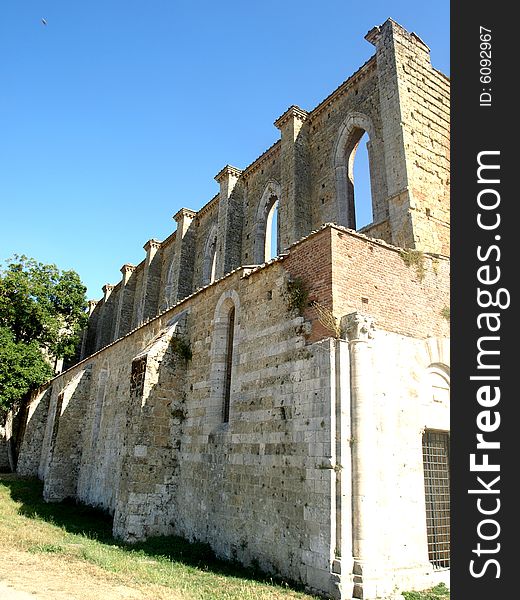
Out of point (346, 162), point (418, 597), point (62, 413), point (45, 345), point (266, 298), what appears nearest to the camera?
point (418, 597)

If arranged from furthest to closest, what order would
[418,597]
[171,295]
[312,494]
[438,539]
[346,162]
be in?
[171,295], [346,162], [438,539], [312,494], [418,597]

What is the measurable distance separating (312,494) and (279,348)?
2515mm

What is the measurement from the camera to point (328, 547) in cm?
631

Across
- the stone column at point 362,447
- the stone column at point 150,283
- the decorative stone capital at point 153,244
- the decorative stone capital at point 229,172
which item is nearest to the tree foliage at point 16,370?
the stone column at point 150,283

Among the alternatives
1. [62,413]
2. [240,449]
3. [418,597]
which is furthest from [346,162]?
[62,413]

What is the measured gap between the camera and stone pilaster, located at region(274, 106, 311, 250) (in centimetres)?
1516

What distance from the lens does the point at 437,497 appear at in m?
7.68

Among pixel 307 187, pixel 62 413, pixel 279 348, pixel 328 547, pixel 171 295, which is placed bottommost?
pixel 328 547

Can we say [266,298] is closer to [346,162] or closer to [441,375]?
[441,375]

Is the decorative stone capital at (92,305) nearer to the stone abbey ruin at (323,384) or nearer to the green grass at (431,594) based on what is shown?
the stone abbey ruin at (323,384)

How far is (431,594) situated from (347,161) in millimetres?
12102

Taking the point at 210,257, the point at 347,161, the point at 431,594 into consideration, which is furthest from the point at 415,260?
the point at 210,257

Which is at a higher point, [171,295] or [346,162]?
[346,162]

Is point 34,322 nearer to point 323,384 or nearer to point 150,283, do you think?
point 150,283
